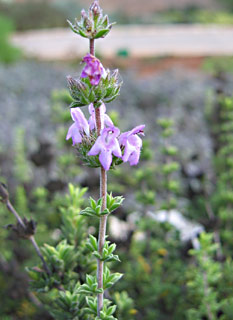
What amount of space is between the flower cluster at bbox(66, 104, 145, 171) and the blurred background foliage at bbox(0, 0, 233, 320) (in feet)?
1.80

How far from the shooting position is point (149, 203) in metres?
2.39

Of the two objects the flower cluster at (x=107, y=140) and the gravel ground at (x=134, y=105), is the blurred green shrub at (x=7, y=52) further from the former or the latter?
the flower cluster at (x=107, y=140)

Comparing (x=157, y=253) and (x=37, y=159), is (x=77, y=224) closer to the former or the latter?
(x=157, y=253)

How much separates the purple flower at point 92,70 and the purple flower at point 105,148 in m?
0.14

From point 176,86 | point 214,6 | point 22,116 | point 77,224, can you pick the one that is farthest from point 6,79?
point 214,6

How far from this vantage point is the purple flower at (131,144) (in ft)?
3.51

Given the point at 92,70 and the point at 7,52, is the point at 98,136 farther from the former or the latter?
the point at 7,52

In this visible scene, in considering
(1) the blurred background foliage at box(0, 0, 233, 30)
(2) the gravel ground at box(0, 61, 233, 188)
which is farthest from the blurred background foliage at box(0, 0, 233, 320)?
(1) the blurred background foliage at box(0, 0, 233, 30)

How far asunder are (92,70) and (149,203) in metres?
1.55

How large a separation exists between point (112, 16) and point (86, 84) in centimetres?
1955

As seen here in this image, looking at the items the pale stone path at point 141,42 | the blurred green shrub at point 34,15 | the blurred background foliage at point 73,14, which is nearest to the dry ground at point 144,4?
the blurred background foliage at point 73,14

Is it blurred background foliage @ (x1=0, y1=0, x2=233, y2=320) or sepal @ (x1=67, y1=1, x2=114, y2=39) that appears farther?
blurred background foliage @ (x1=0, y1=0, x2=233, y2=320)

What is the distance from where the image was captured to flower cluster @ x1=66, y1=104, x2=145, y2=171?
3.28 feet

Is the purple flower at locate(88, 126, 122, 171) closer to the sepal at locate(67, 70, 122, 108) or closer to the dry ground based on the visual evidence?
the sepal at locate(67, 70, 122, 108)
